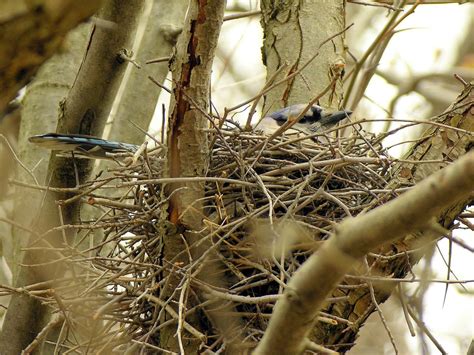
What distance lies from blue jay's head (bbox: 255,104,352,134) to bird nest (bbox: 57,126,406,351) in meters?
0.74

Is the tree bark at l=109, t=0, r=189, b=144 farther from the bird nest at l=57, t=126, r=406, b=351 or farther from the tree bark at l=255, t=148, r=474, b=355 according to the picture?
the tree bark at l=255, t=148, r=474, b=355

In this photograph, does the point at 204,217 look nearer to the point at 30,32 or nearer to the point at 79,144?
the point at 79,144

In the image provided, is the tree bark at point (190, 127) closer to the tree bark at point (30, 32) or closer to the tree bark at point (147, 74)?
the tree bark at point (30, 32)

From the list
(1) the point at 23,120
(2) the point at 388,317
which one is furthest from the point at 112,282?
(2) the point at 388,317

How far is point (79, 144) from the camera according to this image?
4.36 meters

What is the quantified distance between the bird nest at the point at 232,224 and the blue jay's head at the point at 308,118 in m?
0.74

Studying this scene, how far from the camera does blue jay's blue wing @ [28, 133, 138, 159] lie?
4.32 meters

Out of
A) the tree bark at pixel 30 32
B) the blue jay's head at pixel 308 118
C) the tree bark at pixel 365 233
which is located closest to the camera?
the tree bark at pixel 30 32

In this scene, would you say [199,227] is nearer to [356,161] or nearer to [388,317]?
[356,161]

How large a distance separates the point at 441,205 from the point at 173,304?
1991 millimetres

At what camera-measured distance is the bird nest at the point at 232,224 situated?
368 centimetres

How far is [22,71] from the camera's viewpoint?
1.80 metres

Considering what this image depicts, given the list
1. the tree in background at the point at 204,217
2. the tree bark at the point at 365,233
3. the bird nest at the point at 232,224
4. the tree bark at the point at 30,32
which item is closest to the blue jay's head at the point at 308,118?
the tree in background at the point at 204,217

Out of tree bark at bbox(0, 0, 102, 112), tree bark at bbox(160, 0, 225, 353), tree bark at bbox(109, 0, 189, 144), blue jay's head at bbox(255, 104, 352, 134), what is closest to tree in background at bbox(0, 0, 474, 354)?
tree bark at bbox(160, 0, 225, 353)
